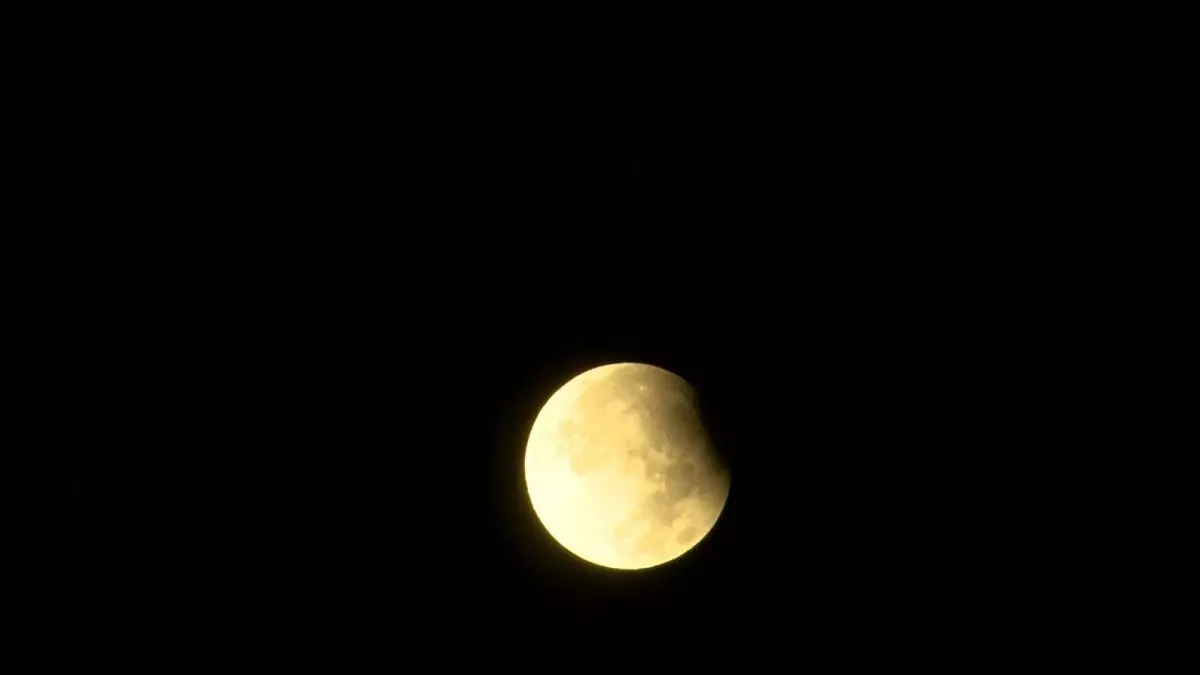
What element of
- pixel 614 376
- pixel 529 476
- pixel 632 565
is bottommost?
pixel 632 565

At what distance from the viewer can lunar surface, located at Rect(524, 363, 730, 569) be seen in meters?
2.39

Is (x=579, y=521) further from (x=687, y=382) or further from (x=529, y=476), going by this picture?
(x=687, y=382)

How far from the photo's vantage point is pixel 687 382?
269 centimetres

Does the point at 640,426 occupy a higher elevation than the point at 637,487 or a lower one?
higher

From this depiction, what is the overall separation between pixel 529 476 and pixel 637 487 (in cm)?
39

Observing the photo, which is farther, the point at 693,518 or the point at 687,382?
the point at 687,382

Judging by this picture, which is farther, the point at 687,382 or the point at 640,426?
the point at 687,382

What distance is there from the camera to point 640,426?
2.44m

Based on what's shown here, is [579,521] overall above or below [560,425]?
below

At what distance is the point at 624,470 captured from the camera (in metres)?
2.38

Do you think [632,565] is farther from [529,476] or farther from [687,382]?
[687,382]

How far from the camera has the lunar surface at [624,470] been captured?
2.39 meters

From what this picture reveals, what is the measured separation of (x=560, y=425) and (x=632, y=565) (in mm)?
506

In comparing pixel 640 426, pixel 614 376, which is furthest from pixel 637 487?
pixel 614 376
